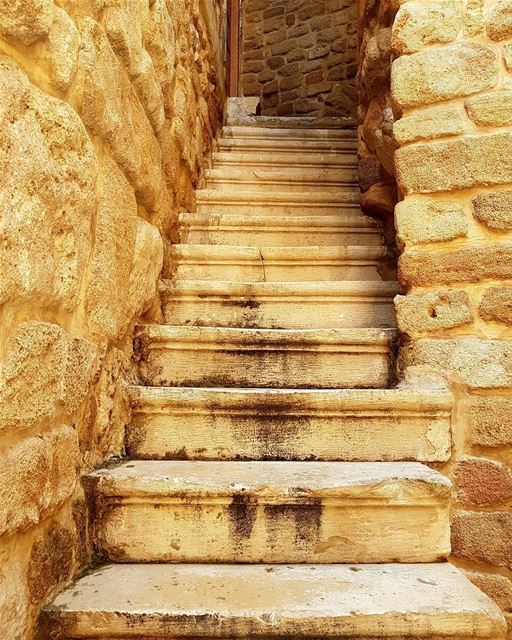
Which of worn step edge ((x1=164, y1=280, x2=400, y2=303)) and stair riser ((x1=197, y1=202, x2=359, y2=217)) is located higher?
stair riser ((x1=197, y1=202, x2=359, y2=217))

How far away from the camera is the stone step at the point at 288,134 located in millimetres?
4062

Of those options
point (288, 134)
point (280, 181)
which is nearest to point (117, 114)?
point (280, 181)

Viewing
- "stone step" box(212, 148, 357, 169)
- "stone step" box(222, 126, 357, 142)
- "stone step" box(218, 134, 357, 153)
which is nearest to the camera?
"stone step" box(212, 148, 357, 169)

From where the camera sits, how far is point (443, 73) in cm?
182

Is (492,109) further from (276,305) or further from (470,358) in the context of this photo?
(276,305)

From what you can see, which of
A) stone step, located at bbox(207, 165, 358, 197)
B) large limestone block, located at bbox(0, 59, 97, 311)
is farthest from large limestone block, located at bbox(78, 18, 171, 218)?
stone step, located at bbox(207, 165, 358, 197)

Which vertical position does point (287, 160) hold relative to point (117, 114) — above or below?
above

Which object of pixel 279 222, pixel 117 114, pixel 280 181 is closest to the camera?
pixel 117 114

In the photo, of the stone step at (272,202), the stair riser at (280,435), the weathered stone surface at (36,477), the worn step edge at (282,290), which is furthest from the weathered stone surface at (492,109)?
the weathered stone surface at (36,477)

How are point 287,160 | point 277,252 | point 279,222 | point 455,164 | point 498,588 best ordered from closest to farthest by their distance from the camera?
point 498,588 < point 455,164 < point 277,252 < point 279,222 < point 287,160

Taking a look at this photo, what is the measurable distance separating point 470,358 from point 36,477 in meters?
1.27

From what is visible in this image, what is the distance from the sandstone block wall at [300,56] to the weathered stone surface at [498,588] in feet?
19.2

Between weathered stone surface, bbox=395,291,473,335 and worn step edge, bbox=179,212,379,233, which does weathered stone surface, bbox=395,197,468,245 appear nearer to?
weathered stone surface, bbox=395,291,473,335

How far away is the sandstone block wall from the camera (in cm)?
650
